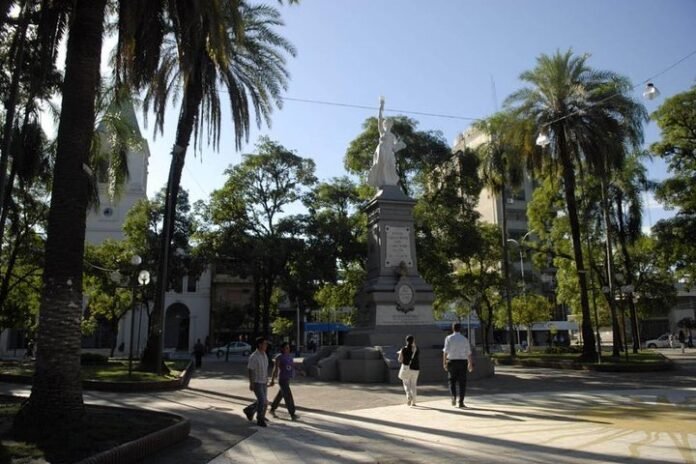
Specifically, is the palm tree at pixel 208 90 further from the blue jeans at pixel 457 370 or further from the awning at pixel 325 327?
the awning at pixel 325 327

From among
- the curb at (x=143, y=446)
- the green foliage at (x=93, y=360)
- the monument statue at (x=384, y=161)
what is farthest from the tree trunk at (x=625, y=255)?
the curb at (x=143, y=446)

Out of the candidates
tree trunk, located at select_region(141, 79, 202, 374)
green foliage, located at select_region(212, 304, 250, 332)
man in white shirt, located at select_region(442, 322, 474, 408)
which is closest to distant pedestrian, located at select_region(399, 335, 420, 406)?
man in white shirt, located at select_region(442, 322, 474, 408)

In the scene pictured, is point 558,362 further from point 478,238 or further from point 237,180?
point 237,180

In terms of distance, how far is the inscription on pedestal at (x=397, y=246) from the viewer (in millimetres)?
20531

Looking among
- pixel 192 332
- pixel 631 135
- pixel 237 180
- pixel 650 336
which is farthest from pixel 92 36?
pixel 650 336

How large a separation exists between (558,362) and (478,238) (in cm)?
686

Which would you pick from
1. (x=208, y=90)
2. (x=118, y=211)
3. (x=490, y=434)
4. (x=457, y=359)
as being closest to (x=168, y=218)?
(x=208, y=90)

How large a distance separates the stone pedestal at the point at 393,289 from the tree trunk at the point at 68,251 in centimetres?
1202

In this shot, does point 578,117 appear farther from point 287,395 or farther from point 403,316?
point 287,395

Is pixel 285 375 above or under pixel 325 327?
under

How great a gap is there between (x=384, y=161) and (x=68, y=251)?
598 inches

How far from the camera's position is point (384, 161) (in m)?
22.2

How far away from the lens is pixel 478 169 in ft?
101

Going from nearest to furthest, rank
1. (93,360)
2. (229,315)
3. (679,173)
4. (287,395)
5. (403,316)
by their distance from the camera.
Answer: (287,395)
(403,316)
(93,360)
(679,173)
(229,315)
